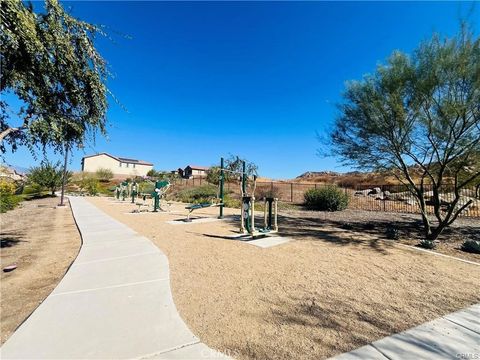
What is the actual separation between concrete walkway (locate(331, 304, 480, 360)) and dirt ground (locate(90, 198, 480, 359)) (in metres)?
0.11

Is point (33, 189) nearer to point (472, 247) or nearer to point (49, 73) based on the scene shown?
point (49, 73)

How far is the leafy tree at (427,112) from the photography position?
6.72 meters

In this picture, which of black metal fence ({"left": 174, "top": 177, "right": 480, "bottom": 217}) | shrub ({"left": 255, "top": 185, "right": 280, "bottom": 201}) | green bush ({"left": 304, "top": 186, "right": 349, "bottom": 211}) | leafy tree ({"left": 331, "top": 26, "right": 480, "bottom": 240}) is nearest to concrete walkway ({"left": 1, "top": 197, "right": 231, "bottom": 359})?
leafy tree ({"left": 331, "top": 26, "right": 480, "bottom": 240})

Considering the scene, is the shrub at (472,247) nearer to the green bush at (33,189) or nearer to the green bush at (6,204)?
the green bush at (6,204)

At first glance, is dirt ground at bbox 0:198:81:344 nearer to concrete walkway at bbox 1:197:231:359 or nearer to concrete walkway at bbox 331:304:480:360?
concrete walkway at bbox 1:197:231:359

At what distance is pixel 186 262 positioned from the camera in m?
5.30

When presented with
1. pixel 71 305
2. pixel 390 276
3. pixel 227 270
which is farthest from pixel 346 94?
pixel 71 305

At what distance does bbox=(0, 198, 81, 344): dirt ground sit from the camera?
11.1 ft

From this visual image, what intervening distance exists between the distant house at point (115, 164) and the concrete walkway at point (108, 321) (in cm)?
7118

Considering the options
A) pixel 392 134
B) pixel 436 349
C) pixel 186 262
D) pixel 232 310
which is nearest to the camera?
pixel 436 349

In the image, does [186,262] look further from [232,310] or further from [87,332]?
[87,332]

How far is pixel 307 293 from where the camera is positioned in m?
3.82

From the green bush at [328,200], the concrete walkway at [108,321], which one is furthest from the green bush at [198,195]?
the concrete walkway at [108,321]

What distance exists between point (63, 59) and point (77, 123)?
4.79ft
